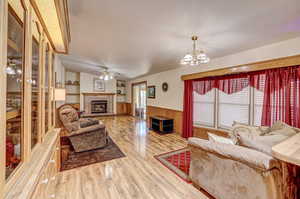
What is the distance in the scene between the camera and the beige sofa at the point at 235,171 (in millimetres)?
1289

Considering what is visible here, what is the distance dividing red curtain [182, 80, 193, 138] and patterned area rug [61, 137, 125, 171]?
7.12 feet

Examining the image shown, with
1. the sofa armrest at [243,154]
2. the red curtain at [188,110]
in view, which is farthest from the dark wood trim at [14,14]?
the red curtain at [188,110]

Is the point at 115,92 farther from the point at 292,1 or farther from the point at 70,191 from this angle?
the point at 292,1

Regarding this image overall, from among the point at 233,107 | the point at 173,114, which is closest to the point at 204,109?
the point at 233,107

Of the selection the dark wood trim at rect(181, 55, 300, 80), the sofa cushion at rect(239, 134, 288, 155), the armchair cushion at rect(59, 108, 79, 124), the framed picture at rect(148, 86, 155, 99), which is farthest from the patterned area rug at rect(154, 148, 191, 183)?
the framed picture at rect(148, 86, 155, 99)

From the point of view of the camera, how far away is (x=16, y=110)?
96cm

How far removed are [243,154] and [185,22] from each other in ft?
5.83

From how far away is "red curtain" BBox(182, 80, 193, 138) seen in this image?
4.30m

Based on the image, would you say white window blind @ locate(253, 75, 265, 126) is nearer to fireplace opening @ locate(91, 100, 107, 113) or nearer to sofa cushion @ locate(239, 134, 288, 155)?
sofa cushion @ locate(239, 134, 288, 155)

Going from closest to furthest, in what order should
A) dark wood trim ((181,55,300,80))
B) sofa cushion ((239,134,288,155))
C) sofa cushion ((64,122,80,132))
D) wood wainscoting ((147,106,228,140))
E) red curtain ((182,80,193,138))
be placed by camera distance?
sofa cushion ((239,134,288,155)) → dark wood trim ((181,55,300,80)) → sofa cushion ((64,122,80,132)) → wood wainscoting ((147,106,228,140)) → red curtain ((182,80,193,138))

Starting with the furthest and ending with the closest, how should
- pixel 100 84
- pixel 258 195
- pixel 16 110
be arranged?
pixel 100 84, pixel 258 195, pixel 16 110

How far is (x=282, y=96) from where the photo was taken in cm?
251

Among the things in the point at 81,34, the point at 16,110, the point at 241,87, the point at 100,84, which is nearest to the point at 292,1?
the point at 241,87

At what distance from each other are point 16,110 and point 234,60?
3.75m
